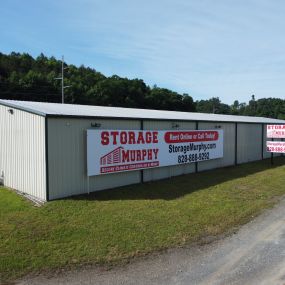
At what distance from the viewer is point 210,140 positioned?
19312 mm

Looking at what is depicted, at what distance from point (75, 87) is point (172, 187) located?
4872 centimetres

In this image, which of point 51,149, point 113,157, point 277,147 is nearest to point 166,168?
point 113,157

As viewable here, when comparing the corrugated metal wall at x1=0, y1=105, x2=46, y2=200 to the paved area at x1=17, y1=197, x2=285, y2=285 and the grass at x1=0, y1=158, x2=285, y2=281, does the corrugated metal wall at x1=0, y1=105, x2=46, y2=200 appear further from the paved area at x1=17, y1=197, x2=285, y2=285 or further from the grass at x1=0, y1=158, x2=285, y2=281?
the paved area at x1=17, y1=197, x2=285, y2=285

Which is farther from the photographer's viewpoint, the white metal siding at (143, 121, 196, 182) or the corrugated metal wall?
the white metal siding at (143, 121, 196, 182)

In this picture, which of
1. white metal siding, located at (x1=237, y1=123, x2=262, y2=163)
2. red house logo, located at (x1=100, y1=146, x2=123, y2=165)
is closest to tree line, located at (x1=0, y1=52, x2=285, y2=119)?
white metal siding, located at (x1=237, y1=123, x2=262, y2=163)

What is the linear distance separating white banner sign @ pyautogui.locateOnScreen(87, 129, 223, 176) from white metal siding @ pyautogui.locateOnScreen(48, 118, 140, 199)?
291 mm

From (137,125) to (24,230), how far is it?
23.0 feet

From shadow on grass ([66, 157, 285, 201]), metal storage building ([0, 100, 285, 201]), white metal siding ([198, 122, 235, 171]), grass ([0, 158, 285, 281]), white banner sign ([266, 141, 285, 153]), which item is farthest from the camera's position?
white banner sign ([266, 141, 285, 153])

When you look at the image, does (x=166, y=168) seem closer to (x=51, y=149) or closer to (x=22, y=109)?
(x=51, y=149)

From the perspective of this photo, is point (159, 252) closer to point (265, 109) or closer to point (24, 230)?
point (24, 230)

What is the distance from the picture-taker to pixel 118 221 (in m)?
10.1

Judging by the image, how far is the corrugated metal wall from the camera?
1187cm

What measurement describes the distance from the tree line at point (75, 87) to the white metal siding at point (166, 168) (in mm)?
41366

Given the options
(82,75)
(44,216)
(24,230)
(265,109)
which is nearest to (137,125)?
(44,216)
